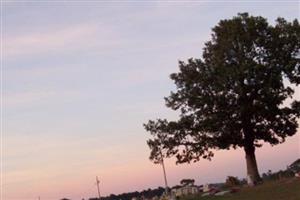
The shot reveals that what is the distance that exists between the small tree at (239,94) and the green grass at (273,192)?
8.47 metres

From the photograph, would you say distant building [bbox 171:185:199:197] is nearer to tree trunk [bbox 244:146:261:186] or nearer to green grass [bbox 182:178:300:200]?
tree trunk [bbox 244:146:261:186]

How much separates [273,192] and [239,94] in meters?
16.9

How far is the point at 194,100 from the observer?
6594cm

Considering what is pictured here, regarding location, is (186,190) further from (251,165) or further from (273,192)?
(273,192)

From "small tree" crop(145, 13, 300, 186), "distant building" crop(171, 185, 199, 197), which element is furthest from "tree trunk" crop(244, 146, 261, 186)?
"distant building" crop(171, 185, 199, 197)

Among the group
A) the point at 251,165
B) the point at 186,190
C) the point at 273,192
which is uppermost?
the point at 186,190

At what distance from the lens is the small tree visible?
6431cm

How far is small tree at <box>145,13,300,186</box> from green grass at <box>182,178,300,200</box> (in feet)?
27.8

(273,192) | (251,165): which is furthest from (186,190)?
(273,192)

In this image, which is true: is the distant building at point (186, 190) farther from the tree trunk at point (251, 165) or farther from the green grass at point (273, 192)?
the green grass at point (273, 192)

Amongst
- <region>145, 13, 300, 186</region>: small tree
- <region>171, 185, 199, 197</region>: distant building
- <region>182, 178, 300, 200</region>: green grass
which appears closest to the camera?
<region>182, 178, 300, 200</region>: green grass

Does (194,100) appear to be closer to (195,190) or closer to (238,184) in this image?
(238,184)

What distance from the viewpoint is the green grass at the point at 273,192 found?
44.3 meters

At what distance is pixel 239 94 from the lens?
2532 inches
